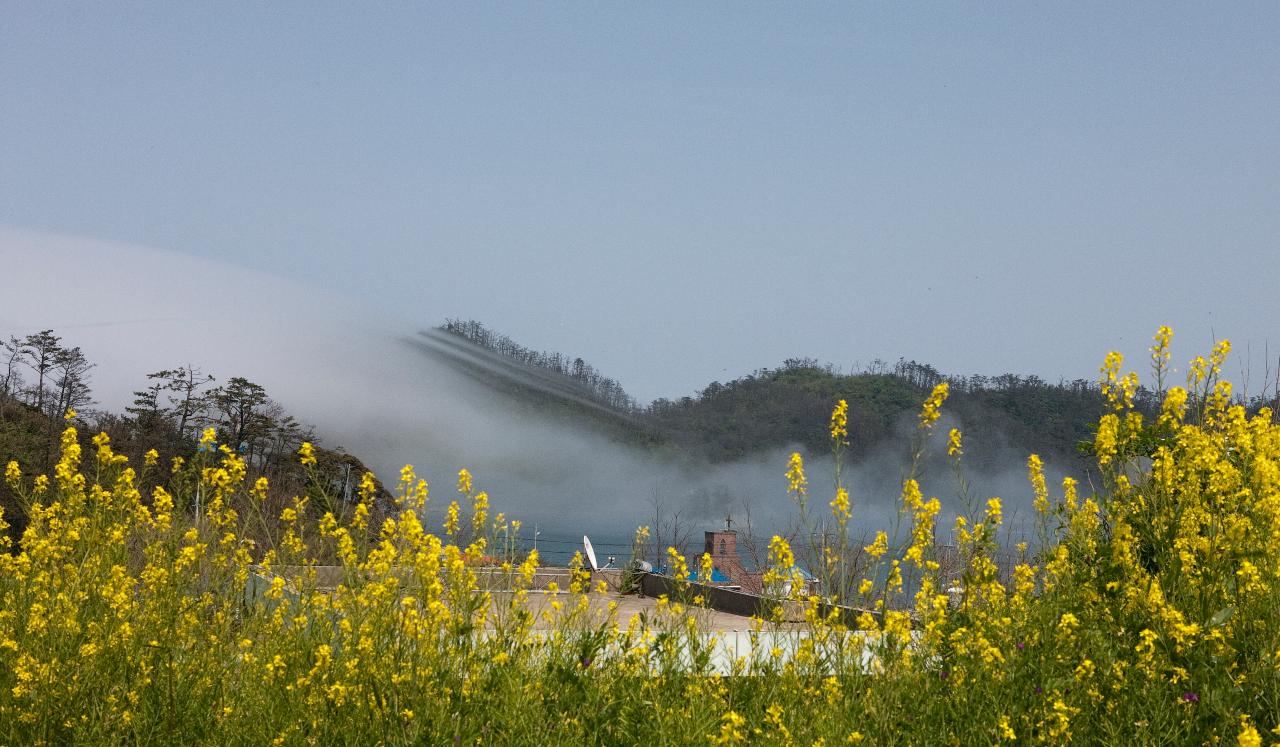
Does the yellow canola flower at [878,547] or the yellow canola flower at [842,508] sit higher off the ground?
the yellow canola flower at [842,508]

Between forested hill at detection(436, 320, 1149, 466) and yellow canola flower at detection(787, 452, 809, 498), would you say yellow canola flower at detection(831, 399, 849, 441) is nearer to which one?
yellow canola flower at detection(787, 452, 809, 498)

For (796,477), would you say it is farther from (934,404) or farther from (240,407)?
(240,407)

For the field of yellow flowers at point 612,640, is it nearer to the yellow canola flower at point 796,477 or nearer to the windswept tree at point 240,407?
the yellow canola flower at point 796,477

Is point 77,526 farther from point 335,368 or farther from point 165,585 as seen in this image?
point 335,368

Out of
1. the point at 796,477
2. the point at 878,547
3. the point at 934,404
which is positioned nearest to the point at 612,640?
the point at 796,477

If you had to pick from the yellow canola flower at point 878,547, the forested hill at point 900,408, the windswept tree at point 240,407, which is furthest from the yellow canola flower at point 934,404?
the forested hill at point 900,408

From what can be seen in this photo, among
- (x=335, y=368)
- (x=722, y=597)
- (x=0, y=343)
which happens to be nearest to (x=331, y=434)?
(x=335, y=368)

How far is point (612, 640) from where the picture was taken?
166 inches

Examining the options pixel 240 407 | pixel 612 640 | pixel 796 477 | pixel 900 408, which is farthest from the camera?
pixel 900 408

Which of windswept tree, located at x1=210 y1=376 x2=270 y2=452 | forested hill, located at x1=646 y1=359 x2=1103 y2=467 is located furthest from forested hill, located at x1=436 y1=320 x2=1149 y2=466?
windswept tree, located at x1=210 y1=376 x2=270 y2=452

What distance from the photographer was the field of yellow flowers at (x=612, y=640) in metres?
3.66

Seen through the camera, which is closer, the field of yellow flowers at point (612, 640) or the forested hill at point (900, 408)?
the field of yellow flowers at point (612, 640)

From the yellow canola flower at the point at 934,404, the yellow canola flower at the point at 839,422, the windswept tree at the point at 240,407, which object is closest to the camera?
the yellow canola flower at the point at 934,404

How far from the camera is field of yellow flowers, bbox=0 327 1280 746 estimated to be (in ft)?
12.0
